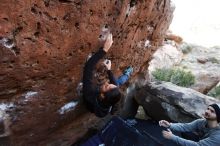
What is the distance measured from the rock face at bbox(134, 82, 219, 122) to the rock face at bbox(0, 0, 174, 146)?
1.45 m

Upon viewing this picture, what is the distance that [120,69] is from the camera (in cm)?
568

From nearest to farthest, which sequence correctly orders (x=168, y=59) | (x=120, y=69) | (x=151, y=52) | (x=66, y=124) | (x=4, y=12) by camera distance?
(x=4, y=12) → (x=66, y=124) → (x=120, y=69) → (x=151, y=52) → (x=168, y=59)

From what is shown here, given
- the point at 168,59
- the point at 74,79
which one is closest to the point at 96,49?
the point at 74,79

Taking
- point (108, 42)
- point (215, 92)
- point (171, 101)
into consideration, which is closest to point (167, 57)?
point (215, 92)

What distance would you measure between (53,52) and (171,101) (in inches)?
131

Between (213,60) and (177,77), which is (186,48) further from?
(177,77)

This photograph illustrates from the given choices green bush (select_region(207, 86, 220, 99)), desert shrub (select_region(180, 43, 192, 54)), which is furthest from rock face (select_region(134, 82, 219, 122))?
desert shrub (select_region(180, 43, 192, 54))

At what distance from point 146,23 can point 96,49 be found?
132 cm

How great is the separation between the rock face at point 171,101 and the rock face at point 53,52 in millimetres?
1452

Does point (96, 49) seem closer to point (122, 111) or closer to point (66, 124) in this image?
point (66, 124)

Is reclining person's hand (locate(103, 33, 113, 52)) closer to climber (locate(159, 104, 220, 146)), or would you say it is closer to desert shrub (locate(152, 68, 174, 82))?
climber (locate(159, 104, 220, 146))

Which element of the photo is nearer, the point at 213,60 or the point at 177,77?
the point at 177,77

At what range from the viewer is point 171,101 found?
6.48 meters

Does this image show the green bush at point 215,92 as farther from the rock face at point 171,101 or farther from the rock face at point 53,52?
the rock face at point 53,52
